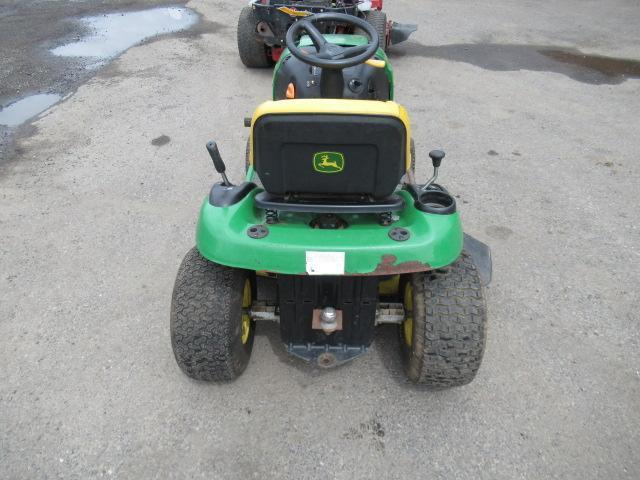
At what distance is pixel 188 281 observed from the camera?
2.01 meters

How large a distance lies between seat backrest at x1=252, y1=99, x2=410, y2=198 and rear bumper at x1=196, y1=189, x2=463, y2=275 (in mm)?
167

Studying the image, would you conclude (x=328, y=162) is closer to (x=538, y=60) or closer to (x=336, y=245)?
(x=336, y=245)

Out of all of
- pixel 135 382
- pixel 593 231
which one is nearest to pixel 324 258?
pixel 135 382

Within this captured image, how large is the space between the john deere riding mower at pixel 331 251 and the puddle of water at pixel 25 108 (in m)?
3.83

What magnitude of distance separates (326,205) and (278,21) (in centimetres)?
428

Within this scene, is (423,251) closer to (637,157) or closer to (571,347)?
(571,347)

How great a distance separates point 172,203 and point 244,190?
5.34 feet

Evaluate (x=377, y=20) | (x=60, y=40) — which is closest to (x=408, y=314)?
(x=377, y=20)

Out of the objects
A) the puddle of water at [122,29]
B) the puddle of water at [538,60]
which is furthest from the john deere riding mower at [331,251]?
the puddle of water at [122,29]

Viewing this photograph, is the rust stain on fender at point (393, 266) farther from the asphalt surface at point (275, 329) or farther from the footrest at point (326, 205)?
the asphalt surface at point (275, 329)

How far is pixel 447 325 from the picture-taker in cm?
187

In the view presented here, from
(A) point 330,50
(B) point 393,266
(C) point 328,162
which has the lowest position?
(B) point 393,266

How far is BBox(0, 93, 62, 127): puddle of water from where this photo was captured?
15.8ft

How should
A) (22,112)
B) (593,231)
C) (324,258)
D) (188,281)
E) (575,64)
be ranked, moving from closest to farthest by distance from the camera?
(324,258)
(188,281)
(593,231)
(22,112)
(575,64)
